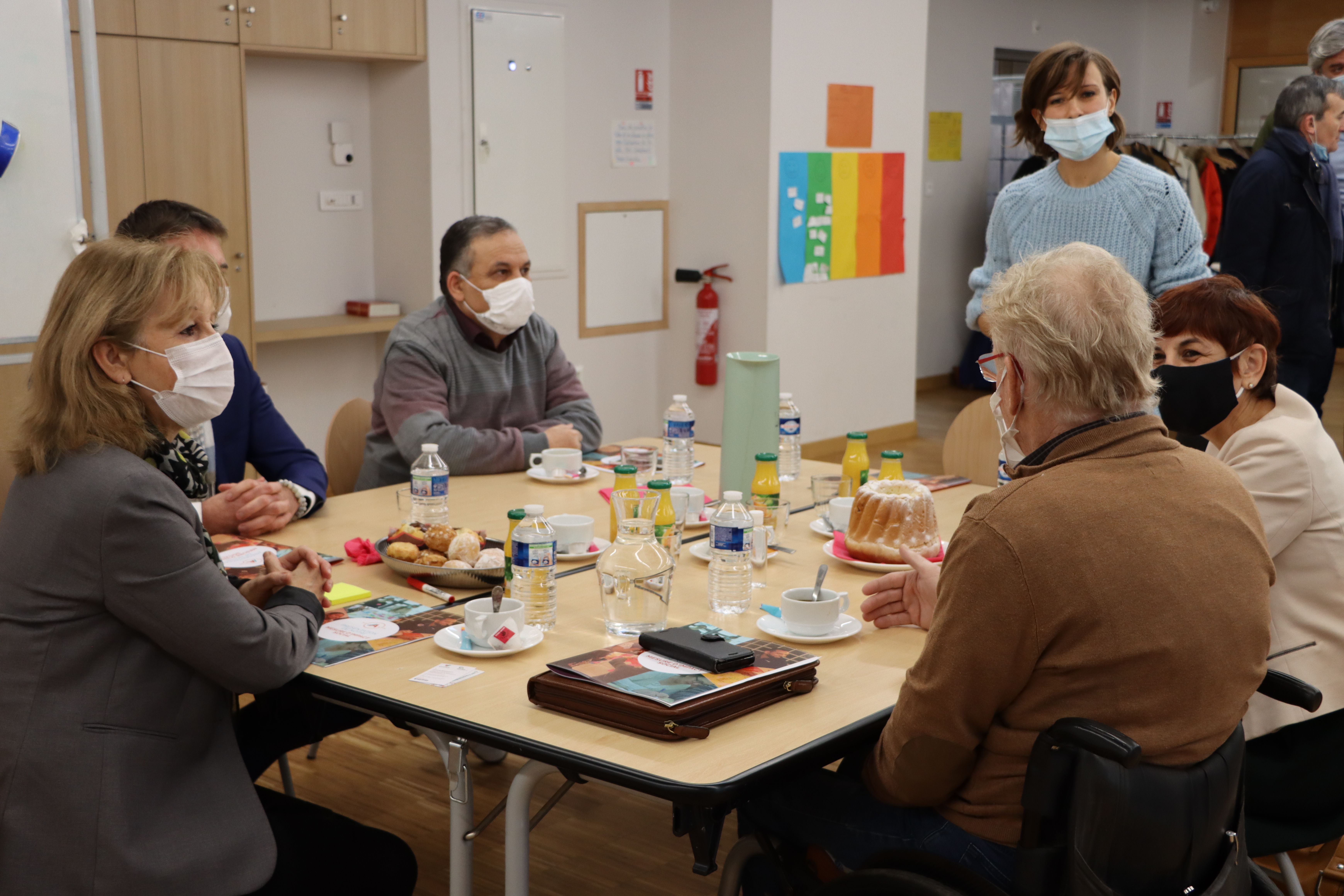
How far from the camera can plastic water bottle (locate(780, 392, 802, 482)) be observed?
3.02 metres

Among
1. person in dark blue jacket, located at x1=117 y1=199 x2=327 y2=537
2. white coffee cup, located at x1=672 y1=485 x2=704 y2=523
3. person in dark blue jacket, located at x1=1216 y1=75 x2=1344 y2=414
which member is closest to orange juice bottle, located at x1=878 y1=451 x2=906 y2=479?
white coffee cup, located at x1=672 y1=485 x2=704 y2=523

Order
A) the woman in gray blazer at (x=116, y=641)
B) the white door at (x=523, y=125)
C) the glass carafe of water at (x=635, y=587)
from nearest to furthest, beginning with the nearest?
the woman in gray blazer at (x=116, y=641), the glass carafe of water at (x=635, y=587), the white door at (x=523, y=125)

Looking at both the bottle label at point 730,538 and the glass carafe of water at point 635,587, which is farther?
the bottle label at point 730,538

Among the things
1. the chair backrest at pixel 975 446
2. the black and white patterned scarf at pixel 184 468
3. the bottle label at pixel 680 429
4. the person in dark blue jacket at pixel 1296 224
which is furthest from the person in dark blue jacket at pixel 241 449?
the person in dark blue jacket at pixel 1296 224

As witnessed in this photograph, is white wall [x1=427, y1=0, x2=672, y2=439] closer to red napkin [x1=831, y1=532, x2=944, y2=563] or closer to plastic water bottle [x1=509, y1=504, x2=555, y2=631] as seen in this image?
red napkin [x1=831, y1=532, x2=944, y2=563]

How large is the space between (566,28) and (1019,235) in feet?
10.3

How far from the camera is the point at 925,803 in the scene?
157 centimetres

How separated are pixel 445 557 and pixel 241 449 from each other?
919mm

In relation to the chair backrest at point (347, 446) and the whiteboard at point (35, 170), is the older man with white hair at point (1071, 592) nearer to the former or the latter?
the chair backrest at point (347, 446)

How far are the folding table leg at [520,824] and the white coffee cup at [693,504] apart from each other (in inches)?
39.3

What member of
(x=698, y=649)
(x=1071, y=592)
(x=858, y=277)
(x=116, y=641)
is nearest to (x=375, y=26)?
(x=858, y=277)

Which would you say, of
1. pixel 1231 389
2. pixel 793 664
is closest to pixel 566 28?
pixel 1231 389

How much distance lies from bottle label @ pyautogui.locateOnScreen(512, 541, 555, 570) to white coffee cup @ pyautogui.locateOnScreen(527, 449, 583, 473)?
38.7 inches

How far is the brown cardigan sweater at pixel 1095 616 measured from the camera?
1.40 metres
